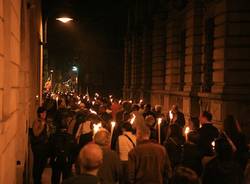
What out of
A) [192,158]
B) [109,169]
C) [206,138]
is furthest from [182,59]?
[109,169]

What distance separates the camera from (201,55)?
2502 cm

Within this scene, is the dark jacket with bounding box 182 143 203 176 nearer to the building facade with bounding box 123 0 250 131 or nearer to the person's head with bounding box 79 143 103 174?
the person's head with bounding box 79 143 103 174

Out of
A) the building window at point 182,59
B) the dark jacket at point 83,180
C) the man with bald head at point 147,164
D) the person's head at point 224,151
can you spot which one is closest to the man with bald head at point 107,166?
the man with bald head at point 147,164

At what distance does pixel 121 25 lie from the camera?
189ft

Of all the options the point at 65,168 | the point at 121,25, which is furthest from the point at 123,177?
the point at 121,25

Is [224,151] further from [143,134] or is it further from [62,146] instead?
[62,146]

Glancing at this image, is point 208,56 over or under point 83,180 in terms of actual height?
over

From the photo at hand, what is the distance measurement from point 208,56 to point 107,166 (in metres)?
16.4

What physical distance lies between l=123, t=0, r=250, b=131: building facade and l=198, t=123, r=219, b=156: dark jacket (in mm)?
8524

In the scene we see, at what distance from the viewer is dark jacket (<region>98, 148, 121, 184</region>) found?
7.61m

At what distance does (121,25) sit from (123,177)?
50.0 metres

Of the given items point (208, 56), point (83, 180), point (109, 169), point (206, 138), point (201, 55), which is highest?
point (201, 55)

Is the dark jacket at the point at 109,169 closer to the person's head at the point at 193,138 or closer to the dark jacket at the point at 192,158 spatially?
the dark jacket at the point at 192,158

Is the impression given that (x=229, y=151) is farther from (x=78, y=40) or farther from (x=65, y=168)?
(x=78, y=40)
